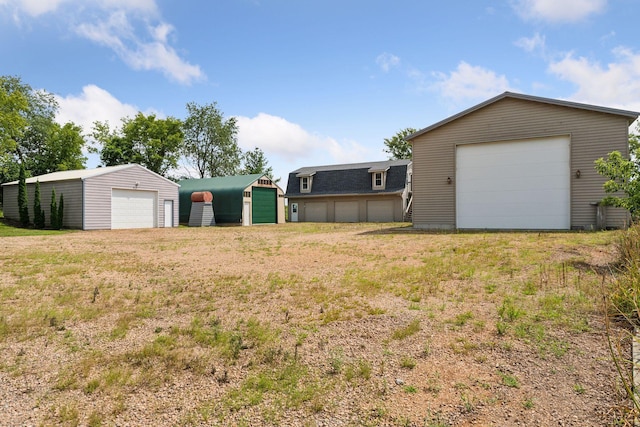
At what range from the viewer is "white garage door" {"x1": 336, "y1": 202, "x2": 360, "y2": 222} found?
31.1 m

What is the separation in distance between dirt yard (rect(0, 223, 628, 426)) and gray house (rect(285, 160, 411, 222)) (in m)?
22.3

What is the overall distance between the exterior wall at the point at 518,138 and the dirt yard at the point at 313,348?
9.13 m

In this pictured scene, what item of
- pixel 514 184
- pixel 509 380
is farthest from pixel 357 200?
pixel 509 380

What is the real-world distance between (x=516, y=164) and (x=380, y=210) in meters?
14.7

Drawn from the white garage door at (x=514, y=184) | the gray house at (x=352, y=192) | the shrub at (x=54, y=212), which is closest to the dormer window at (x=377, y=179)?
the gray house at (x=352, y=192)

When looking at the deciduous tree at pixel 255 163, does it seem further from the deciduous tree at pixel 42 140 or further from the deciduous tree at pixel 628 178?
the deciduous tree at pixel 628 178

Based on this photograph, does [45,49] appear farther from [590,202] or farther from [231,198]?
[590,202]

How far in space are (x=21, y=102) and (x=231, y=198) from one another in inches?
760

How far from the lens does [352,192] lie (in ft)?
102

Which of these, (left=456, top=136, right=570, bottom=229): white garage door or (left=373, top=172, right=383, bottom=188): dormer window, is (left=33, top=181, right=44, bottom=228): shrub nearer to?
(left=373, top=172, right=383, bottom=188): dormer window

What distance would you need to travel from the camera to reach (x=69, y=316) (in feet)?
15.8

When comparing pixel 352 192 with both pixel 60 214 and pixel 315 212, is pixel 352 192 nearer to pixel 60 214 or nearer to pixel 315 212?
pixel 315 212

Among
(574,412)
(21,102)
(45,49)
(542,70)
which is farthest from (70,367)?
(21,102)

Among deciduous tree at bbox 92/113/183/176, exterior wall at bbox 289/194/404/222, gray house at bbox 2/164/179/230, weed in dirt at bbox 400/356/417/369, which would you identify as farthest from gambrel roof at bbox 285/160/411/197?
weed in dirt at bbox 400/356/417/369
